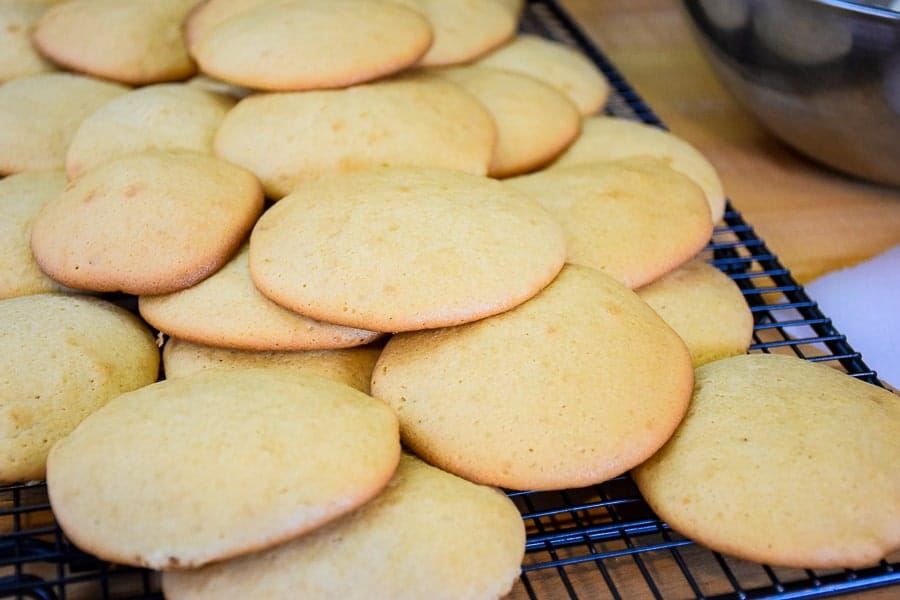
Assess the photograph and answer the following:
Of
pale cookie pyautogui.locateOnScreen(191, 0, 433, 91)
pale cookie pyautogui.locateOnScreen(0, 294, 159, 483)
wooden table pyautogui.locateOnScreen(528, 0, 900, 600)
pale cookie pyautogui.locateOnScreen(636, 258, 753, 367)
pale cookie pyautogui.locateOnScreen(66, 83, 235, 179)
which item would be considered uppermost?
pale cookie pyautogui.locateOnScreen(191, 0, 433, 91)

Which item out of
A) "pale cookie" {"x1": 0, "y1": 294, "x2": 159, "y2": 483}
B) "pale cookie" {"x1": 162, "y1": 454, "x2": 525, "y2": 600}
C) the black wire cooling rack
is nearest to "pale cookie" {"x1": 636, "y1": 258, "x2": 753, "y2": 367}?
the black wire cooling rack

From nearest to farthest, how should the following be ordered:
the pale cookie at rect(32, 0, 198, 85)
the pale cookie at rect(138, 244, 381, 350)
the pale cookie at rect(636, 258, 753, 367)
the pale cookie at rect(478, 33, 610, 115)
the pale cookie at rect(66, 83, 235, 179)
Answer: the pale cookie at rect(138, 244, 381, 350) < the pale cookie at rect(636, 258, 753, 367) < the pale cookie at rect(66, 83, 235, 179) < the pale cookie at rect(32, 0, 198, 85) < the pale cookie at rect(478, 33, 610, 115)

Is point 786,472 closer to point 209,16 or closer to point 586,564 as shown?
point 586,564

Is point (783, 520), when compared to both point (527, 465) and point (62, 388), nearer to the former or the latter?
point (527, 465)

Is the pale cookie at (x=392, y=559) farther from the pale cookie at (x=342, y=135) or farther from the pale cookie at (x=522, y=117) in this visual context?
the pale cookie at (x=522, y=117)

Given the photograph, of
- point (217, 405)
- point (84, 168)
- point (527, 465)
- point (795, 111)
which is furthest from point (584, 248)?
point (84, 168)

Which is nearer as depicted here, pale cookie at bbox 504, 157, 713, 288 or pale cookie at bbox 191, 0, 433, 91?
pale cookie at bbox 504, 157, 713, 288

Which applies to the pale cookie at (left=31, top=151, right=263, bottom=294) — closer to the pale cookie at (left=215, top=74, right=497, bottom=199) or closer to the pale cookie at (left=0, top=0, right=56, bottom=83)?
the pale cookie at (left=215, top=74, right=497, bottom=199)
